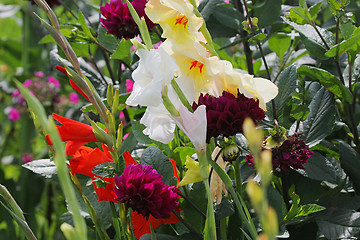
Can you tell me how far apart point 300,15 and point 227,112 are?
25cm

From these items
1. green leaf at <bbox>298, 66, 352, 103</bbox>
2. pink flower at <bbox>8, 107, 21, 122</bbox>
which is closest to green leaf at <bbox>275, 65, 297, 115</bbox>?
green leaf at <bbox>298, 66, 352, 103</bbox>

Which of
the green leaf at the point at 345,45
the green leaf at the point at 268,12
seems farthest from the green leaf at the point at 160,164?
the green leaf at the point at 268,12

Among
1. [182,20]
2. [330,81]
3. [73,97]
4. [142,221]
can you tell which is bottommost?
[73,97]

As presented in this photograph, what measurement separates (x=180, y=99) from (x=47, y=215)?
0.83m

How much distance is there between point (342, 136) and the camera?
0.78 meters

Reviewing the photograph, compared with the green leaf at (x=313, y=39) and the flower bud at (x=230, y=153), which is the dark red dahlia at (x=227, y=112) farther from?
the green leaf at (x=313, y=39)

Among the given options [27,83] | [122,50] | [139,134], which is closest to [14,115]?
[27,83]

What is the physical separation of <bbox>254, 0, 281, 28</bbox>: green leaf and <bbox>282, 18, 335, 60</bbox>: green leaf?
0.45 feet

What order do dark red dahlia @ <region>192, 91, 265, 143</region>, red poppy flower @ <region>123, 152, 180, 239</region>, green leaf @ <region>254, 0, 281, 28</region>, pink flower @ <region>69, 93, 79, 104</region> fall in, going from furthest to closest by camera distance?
1. pink flower @ <region>69, 93, 79, 104</region>
2. green leaf @ <region>254, 0, 281, 28</region>
3. red poppy flower @ <region>123, 152, 180, 239</region>
4. dark red dahlia @ <region>192, 91, 265, 143</region>

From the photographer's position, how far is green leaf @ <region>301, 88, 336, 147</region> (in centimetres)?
58

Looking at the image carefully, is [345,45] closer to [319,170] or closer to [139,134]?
[319,170]

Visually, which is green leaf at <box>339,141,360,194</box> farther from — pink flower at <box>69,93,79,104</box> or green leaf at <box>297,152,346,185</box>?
pink flower at <box>69,93,79,104</box>

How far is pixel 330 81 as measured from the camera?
59 cm

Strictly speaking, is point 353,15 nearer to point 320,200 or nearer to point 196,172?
point 320,200
